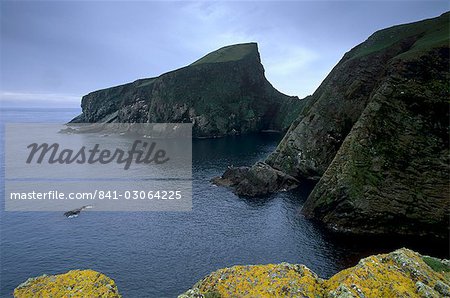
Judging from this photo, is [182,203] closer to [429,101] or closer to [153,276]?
[153,276]

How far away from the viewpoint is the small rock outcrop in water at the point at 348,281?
21531mm

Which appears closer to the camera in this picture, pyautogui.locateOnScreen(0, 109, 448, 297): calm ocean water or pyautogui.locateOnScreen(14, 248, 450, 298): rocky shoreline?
pyautogui.locateOnScreen(14, 248, 450, 298): rocky shoreline

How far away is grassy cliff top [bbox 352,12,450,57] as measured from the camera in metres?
85.9

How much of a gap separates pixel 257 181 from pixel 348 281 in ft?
244

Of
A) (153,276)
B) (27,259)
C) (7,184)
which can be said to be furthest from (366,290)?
(7,184)

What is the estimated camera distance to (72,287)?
89.1 feet

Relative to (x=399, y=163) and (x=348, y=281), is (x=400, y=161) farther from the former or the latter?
(x=348, y=281)

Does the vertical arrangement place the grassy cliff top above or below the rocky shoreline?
above

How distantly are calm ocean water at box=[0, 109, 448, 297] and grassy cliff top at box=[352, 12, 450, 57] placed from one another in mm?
53229

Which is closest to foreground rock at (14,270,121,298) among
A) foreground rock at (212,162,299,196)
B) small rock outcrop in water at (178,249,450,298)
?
small rock outcrop in water at (178,249,450,298)

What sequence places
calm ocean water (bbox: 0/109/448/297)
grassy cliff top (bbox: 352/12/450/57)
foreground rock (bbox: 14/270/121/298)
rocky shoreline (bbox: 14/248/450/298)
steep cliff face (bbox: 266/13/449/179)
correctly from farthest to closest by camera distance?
steep cliff face (bbox: 266/13/449/179)
grassy cliff top (bbox: 352/12/450/57)
calm ocean water (bbox: 0/109/448/297)
foreground rock (bbox: 14/270/121/298)
rocky shoreline (bbox: 14/248/450/298)

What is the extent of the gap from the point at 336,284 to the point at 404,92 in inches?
2655

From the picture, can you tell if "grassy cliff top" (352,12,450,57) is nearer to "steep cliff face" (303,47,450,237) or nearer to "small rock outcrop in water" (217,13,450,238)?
"small rock outcrop in water" (217,13,450,238)

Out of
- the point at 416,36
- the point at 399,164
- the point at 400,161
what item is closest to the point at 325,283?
the point at 399,164
